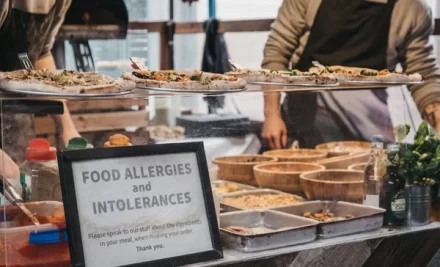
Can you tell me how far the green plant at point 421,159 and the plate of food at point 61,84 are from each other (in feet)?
2.95

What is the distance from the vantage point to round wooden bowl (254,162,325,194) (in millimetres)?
2547

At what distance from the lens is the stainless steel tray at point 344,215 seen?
79.7 inches

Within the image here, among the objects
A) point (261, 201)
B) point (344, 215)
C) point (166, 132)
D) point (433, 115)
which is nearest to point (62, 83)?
point (166, 132)

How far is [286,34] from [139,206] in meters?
2.33

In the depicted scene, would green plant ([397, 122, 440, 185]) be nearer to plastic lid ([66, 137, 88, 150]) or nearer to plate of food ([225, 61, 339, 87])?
plate of food ([225, 61, 339, 87])

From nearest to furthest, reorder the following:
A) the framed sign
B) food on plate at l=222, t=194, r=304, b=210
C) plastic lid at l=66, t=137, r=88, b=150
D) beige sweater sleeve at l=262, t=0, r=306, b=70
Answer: the framed sign, plastic lid at l=66, t=137, r=88, b=150, food on plate at l=222, t=194, r=304, b=210, beige sweater sleeve at l=262, t=0, r=306, b=70

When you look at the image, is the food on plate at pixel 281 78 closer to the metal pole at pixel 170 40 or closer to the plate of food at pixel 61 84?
the plate of food at pixel 61 84

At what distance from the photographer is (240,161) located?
280cm

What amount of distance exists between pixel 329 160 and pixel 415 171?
1.86ft

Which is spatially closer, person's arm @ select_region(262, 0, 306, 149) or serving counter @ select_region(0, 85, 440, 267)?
serving counter @ select_region(0, 85, 440, 267)

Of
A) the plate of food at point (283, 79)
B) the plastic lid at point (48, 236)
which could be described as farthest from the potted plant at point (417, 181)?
the plastic lid at point (48, 236)

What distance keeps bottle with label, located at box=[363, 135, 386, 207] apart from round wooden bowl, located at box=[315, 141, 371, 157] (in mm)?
546

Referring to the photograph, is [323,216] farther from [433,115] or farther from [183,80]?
[433,115]

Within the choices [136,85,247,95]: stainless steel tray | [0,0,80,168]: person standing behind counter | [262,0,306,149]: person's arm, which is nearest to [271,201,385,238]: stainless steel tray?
[136,85,247,95]: stainless steel tray
